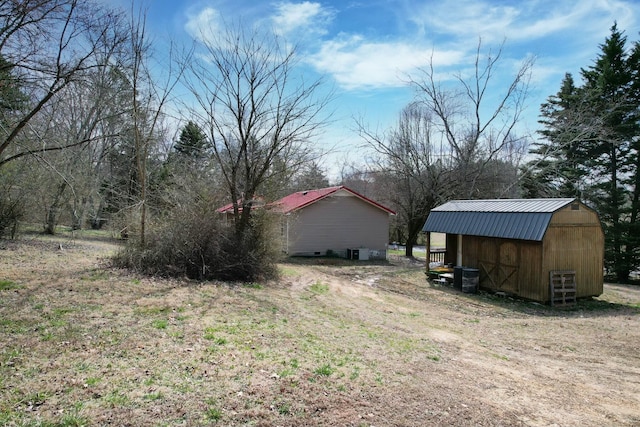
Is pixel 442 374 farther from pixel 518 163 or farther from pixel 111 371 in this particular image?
pixel 518 163

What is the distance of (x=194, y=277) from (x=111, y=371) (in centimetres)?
660

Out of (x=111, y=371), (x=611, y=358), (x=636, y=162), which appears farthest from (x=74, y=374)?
(x=636, y=162)

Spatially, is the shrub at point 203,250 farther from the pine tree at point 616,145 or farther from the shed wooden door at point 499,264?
the pine tree at point 616,145

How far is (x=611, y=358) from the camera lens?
25.2 ft

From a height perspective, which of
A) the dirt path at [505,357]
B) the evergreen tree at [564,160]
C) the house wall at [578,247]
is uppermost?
the evergreen tree at [564,160]

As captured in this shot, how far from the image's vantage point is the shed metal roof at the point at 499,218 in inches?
506

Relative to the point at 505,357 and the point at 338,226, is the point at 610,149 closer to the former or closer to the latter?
the point at 338,226

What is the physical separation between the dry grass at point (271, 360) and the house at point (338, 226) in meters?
11.7

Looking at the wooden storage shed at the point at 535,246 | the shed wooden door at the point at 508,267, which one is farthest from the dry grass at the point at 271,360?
the shed wooden door at the point at 508,267

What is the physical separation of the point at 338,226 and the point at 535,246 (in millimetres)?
11688

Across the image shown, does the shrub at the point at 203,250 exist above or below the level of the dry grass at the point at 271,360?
above

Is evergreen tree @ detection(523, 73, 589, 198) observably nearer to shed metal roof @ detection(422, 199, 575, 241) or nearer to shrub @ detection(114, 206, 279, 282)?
shed metal roof @ detection(422, 199, 575, 241)

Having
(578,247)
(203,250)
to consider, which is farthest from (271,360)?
(578,247)

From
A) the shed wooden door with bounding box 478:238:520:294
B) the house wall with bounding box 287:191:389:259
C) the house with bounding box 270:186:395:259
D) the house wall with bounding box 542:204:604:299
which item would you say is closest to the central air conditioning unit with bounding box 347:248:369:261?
the house with bounding box 270:186:395:259
